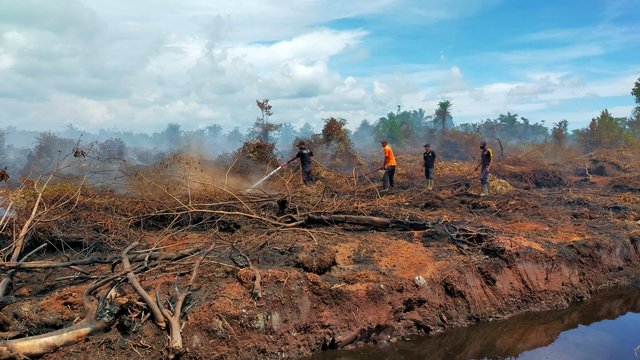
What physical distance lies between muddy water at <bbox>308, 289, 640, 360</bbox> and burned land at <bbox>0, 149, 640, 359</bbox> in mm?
186

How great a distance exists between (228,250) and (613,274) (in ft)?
21.6

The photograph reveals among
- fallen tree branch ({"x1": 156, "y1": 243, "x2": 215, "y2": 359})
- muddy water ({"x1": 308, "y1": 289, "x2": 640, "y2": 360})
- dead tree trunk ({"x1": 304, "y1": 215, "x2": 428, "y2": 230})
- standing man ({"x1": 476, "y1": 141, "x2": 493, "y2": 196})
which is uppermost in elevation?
standing man ({"x1": 476, "y1": 141, "x2": 493, "y2": 196})

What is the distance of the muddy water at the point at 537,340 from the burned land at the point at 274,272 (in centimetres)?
19

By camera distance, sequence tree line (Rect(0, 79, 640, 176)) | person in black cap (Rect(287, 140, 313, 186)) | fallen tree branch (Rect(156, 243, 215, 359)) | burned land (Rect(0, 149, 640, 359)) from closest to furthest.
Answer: fallen tree branch (Rect(156, 243, 215, 359)) → burned land (Rect(0, 149, 640, 359)) → person in black cap (Rect(287, 140, 313, 186)) → tree line (Rect(0, 79, 640, 176))

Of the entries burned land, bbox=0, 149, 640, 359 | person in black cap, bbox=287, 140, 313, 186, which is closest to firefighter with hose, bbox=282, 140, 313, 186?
person in black cap, bbox=287, 140, 313, 186

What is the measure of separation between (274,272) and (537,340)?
3.63 m

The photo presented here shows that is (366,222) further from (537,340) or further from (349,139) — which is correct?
(349,139)

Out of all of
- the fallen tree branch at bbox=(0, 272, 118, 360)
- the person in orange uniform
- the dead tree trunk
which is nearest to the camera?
the fallen tree branch at bbox=(0, 272, 118, 360)

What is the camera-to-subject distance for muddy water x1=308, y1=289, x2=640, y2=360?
4750 millimetres

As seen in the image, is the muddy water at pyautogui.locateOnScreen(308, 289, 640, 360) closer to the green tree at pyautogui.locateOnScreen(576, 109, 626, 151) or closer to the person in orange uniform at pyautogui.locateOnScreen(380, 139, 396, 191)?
the person in orange uniform at pyautogui.locateOnScreen(380, 139, 396, 191)

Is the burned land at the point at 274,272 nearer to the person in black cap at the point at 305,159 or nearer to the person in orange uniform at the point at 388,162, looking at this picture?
the person in black cap at the point at 305,159

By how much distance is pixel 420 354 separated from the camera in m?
4.79

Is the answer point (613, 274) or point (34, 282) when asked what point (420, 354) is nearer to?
point (613, 274)

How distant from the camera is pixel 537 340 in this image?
512 cm
